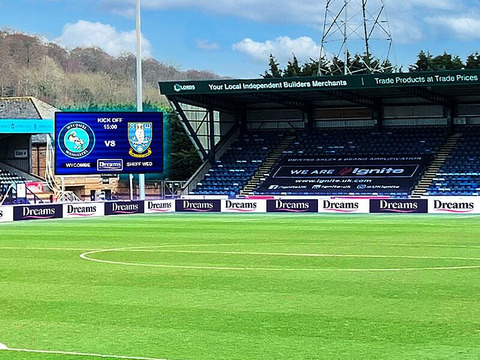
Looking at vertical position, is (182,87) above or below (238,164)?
above

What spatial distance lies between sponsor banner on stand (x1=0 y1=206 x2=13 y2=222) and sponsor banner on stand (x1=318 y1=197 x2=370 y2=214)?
16785mm

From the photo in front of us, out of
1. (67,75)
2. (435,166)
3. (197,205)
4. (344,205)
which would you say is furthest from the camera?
(67,75)

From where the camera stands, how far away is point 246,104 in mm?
71062

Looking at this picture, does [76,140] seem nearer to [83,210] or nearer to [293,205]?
[83,210]

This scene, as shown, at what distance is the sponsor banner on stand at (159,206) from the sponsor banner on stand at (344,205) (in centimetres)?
905

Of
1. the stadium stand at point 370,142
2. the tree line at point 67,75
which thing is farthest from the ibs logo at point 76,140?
the tree line at point 67,75

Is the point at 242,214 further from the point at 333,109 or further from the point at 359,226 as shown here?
the point at 333,109

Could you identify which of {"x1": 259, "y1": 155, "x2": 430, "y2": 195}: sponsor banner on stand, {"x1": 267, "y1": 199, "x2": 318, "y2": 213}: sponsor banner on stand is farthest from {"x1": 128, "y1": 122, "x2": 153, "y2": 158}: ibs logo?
{"x1": 259, "y1": 155, "x2": 430, "y2": 195}: sponsor banner on stand

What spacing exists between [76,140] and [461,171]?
25.3 metres

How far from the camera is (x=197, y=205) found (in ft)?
176

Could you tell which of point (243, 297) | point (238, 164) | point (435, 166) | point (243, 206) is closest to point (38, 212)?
point (243, 206)

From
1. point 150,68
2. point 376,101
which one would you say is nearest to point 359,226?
point 376,101

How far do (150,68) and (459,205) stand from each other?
85.1 metres

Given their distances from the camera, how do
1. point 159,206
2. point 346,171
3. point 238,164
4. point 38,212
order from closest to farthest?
1. point 38,212
2. point 159,206
3. point 346,171
4. point 238,164
